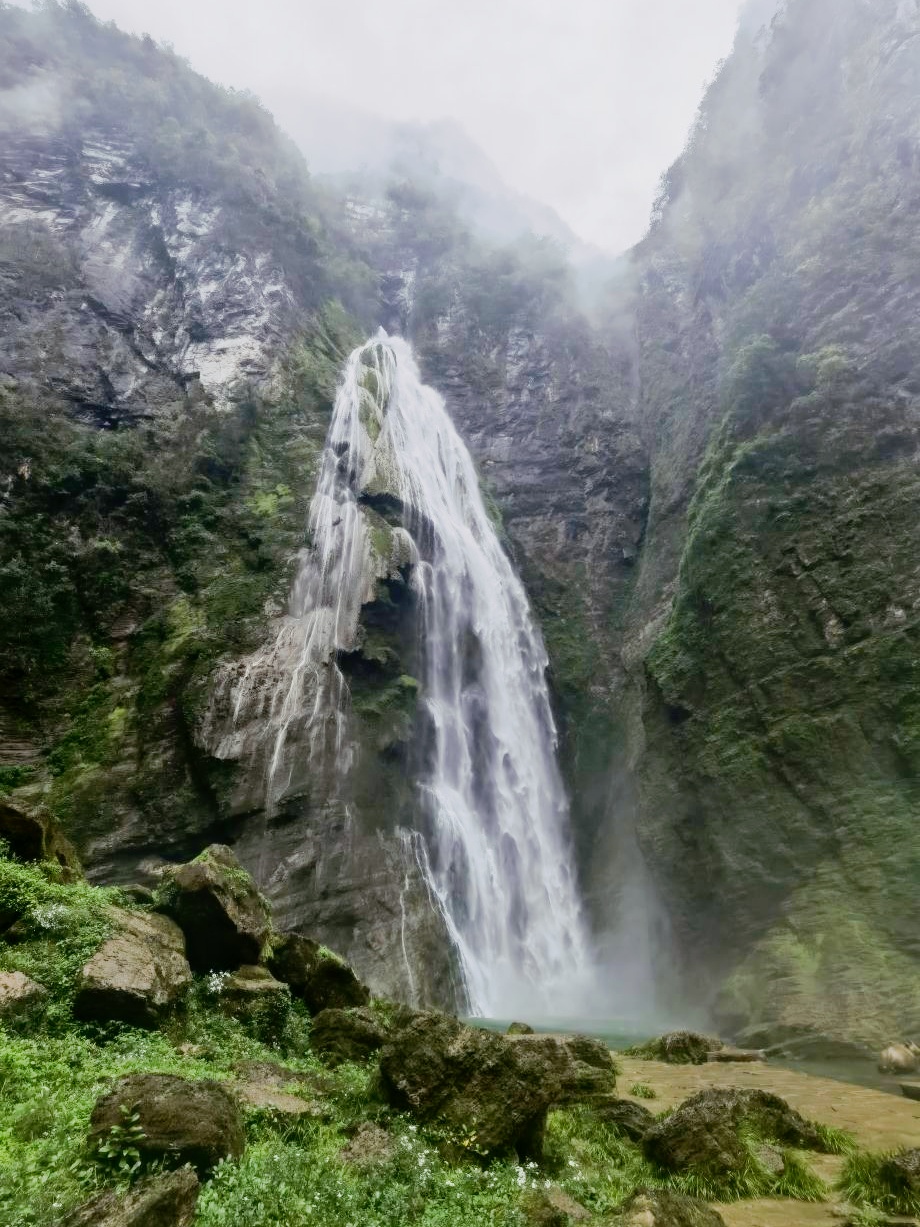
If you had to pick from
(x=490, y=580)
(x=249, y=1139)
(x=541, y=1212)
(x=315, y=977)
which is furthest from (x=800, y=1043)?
(x=490, y=580)

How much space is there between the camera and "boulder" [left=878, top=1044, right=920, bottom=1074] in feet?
32.1

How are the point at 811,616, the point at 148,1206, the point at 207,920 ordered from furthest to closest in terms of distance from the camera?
the point at 811,616
the point at 207,920
the point at 148,1206

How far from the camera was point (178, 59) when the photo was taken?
3916 cm

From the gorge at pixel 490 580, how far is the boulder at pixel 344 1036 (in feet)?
25.9

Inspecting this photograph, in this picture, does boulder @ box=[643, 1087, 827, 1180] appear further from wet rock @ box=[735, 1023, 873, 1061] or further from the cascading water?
the cascading water

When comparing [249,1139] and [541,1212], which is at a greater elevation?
[249,1139]

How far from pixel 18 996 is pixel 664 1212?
501cm

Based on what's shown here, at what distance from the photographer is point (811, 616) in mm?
16547

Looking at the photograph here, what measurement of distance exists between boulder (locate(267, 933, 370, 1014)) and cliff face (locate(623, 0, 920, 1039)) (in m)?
8.20

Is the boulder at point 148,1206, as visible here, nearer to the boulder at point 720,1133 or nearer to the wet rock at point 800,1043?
the boulder at point 720,1133

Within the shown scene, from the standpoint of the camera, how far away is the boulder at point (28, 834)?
8055 millimetres

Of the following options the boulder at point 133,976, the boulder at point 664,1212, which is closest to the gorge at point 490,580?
the boulder at point 133,976

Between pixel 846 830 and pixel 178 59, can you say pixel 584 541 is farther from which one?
pixel 178 59

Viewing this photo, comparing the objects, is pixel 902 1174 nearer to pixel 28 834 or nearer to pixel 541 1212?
pixel 541 1212
